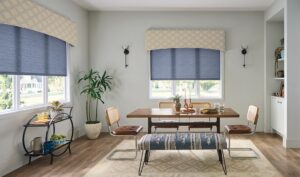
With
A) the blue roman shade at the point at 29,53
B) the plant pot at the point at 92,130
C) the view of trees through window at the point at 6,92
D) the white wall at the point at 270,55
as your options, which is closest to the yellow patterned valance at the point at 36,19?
the blue roman shade at the point at 29,53

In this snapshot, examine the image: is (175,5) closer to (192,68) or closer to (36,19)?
(192,68)

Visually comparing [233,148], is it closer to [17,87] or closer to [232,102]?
[232,102]

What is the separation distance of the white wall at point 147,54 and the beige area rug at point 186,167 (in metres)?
2.07

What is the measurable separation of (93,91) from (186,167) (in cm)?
282

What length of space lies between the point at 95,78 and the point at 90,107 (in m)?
0.84

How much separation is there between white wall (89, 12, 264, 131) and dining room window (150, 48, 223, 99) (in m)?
0.19

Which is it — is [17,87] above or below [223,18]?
below

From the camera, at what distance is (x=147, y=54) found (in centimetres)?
629

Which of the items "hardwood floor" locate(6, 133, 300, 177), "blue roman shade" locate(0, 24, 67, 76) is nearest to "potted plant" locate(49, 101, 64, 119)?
"blue roman shade" locate(0, 24, 67, 76)

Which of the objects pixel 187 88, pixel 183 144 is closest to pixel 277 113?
pixel 187 88

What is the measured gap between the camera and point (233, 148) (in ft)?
15.6

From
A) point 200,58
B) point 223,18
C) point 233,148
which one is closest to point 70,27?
point 200,58

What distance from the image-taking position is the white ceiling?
18.2ft

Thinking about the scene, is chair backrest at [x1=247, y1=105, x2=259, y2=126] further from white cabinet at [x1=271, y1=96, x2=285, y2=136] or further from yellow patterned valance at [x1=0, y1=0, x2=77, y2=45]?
yellow patterned valance at [x1=0, y1=0, x2=77, y2=45]
